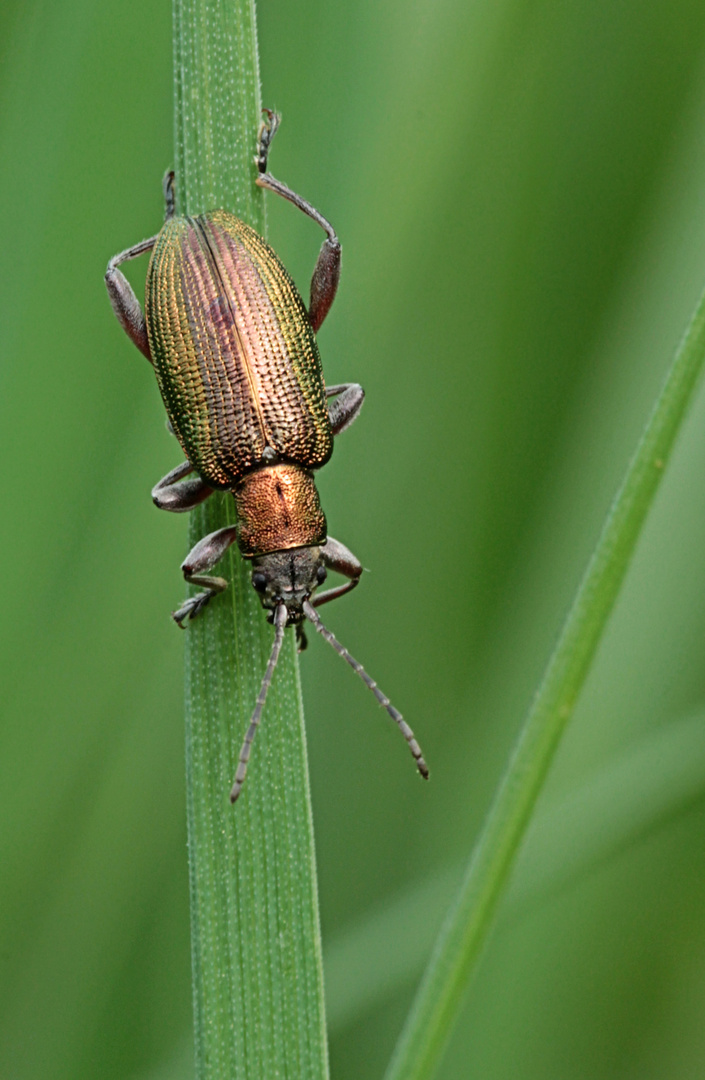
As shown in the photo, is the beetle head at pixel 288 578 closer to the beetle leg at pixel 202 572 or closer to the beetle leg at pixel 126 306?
the beetle leg at pixel 202 572

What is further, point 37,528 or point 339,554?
point 339,554

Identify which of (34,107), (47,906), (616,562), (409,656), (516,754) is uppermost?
Result: (34,107)

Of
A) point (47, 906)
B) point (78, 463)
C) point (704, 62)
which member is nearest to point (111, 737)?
point (47, 906)

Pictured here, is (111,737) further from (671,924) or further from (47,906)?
(671,924)

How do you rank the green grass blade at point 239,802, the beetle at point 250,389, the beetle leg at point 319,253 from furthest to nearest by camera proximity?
the beetle at point 250,389, the beetle leg at point 319,253, the green grass blade at point 239,802

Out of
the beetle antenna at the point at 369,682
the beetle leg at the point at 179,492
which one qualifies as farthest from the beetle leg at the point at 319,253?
the beetle antenna at the point at 369,682

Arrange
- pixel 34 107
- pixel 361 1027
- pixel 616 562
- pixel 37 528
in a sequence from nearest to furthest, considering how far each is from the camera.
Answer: pixel 616 562, pixel 34 107, pixel 37 528, pixel 361 1027
